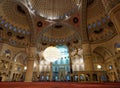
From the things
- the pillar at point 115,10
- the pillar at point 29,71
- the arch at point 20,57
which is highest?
the pillar at point 115,10

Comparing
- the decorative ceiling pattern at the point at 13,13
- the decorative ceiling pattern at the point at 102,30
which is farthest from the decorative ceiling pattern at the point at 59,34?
the decorative ceiling pattern at the point at 102,30

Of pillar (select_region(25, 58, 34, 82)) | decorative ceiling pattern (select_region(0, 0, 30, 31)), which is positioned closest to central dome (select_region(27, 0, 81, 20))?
decorative ceiling pattern (select_region(0, 0, 30, 31))

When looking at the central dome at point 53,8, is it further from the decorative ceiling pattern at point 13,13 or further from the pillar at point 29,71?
the pillar at point 29,71

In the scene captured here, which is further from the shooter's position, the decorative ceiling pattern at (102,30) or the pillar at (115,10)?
the decorative ceiling pattern at (102,30)

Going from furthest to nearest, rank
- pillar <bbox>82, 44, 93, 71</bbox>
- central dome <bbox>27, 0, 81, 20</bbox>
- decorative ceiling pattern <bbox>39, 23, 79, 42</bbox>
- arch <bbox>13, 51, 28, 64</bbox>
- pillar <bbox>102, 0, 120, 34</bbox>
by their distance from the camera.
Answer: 1. decorative ceiling pattern <bbox>39, 23, 79, 42</bbox>
2. arch <bbox>13, 51, 28, 64</bbox>
3. central dome <bbox>27, 0, 81, 20</bbox>
4. pillar <bbox>82, 44, 93, 71</bbox>
5. pillar <bbox>102, 0, 120, 34</bbox>

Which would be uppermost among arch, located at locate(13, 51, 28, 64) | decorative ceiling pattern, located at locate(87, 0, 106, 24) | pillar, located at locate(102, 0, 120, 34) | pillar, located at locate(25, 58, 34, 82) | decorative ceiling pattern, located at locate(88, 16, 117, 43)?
decorative ceiling pattern, located at locate(87, 0, 106, 24)

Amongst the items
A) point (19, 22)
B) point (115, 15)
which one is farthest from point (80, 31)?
point (19, 22)

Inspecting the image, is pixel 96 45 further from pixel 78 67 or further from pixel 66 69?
pixel 66 69

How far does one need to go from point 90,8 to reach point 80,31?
4114 mm

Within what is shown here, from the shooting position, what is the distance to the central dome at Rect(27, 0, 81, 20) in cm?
1464

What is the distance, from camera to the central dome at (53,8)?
1464 centimetres

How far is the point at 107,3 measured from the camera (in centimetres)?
653

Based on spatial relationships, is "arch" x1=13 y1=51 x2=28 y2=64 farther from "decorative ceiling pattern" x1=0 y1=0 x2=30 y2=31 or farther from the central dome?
the central dome

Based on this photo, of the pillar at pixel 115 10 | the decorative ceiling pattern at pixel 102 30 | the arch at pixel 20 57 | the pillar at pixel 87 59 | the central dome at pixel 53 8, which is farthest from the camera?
the arch at pixel 20 57
